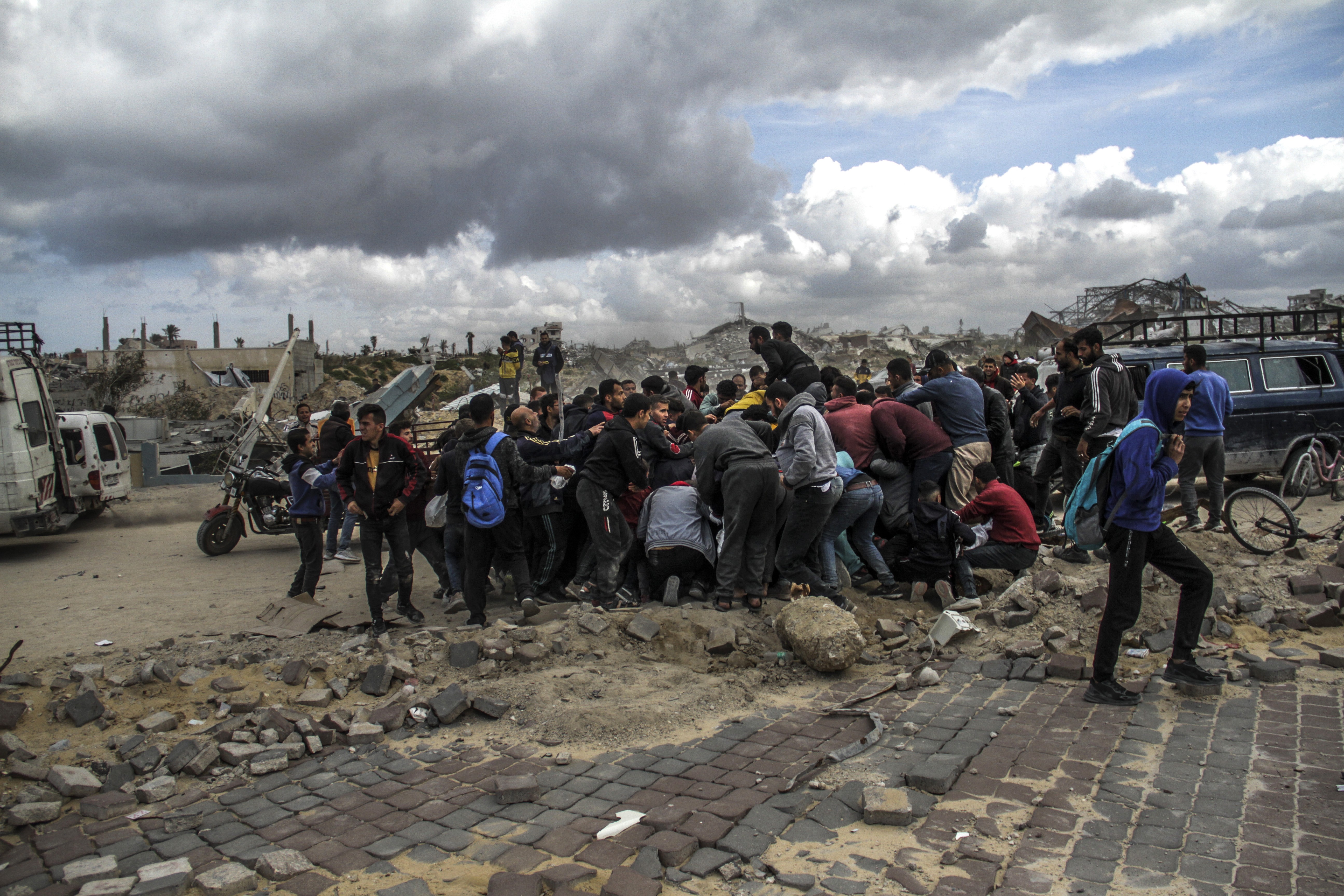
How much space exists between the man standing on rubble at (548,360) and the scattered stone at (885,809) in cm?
883


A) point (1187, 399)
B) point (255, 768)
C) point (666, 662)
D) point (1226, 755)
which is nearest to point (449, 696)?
point (255, 768)

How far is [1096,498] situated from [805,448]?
81.4 inches

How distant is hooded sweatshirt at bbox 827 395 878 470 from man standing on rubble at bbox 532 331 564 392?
18.3ft

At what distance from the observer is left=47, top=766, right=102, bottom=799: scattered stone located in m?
4.18

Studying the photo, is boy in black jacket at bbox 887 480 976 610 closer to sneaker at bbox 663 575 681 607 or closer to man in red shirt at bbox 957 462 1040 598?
man in red shirt at bbox 957 462 1040 598

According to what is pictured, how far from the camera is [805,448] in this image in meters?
6.17

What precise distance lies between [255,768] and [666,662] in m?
2.66

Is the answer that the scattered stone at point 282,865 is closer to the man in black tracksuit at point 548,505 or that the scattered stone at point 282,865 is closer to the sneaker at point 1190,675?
the man in black tracksuit at point 548,505

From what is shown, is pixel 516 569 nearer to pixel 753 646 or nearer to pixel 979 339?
pixel 753 646

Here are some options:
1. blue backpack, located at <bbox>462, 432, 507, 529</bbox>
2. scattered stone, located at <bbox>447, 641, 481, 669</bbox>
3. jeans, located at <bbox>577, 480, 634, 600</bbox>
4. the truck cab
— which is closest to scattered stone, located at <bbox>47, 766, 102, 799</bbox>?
scattered stone, located at <bbox>447, 641, 481, 669</bbox>

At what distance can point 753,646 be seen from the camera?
581cm

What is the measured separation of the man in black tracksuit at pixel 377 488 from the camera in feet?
21.2

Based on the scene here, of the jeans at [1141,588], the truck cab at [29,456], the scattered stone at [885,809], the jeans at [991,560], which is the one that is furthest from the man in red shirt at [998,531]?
the truck cab at [29,456]

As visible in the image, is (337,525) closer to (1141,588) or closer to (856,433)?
(856,433)
